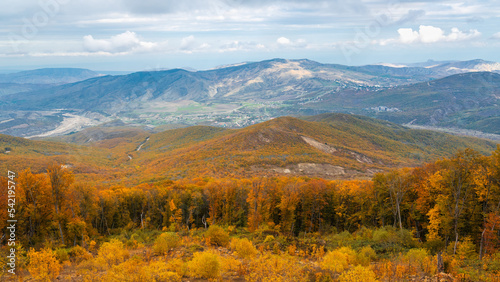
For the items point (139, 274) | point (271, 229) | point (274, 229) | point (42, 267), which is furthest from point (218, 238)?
point (42, 267)

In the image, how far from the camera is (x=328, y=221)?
43.0m

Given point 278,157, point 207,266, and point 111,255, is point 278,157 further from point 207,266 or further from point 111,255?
point 207,266

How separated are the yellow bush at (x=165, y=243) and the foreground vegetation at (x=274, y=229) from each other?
0.43 ft

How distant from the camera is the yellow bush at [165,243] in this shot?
27.2m

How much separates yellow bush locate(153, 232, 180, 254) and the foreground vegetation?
130 millimetres

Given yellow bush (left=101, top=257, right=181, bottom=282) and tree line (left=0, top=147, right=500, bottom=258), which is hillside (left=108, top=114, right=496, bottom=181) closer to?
tree line (left=0, top=147, right=500, bottom=258)

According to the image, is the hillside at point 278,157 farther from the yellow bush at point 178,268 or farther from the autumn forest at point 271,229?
the yellow bush at point 178,268

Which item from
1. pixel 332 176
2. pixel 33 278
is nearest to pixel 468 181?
pixel 33 278

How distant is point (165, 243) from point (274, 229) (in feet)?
52.9

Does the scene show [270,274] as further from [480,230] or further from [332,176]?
[332,176]

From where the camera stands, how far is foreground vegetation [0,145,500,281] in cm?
1988

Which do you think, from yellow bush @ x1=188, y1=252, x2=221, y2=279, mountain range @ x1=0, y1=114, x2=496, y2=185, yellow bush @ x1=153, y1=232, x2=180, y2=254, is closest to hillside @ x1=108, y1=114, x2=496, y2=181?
mountain range @ x1=0, y1=114, x2=496, y2=185

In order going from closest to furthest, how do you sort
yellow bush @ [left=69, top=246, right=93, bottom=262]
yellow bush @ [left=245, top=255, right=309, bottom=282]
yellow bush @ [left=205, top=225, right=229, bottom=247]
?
yellow bush @ [left=245, top=255, right=309, bottom=282], yellow bush @ [left=69, top=246, right=93, bottom=262], yellow bush @ [left=205, top=225, right=229, bottom=247]

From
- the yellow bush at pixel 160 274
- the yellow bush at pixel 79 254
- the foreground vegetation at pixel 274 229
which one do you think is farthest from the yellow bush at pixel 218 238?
the yellow bush at pixel 79 254
